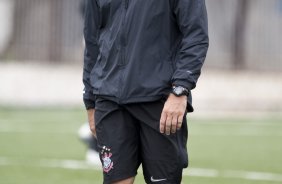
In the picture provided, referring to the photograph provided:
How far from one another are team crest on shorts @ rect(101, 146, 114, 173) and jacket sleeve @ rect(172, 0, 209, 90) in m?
0.63

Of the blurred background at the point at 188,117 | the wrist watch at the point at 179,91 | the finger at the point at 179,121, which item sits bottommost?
the blurred background at the point at 188,117

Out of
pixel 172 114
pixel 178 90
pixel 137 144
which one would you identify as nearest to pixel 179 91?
pixel 178 90

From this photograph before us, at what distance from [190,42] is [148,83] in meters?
0.36

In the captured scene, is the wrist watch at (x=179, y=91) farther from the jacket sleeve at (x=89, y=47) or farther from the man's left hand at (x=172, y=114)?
the jacket sleeve at (x=89, y=47)

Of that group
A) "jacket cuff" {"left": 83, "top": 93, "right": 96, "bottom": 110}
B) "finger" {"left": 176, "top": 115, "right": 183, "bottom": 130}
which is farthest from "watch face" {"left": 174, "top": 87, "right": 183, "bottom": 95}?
"jacket cuff" {"left": 83, "top": 93, "right": 96, "bottom": 110}

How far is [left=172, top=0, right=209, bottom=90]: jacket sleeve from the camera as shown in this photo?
5883mm

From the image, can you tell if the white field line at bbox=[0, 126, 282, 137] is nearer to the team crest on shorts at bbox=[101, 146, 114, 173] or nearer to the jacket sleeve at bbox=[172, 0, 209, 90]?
the team crest on shorts at bbox=[101, 146, 114, 173]

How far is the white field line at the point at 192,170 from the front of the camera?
10.1 metres

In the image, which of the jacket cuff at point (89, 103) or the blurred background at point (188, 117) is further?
the blurred background at point (188, 117)

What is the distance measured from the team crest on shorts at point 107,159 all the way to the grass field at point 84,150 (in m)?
3.51

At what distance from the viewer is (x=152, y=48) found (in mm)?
6027

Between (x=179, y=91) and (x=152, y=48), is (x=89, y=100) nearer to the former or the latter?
(x=152, y=48)

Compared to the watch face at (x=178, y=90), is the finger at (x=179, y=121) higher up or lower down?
lower down

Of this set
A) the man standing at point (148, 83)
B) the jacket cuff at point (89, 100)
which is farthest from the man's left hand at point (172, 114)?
the jacket cuff at point (89, 100)
